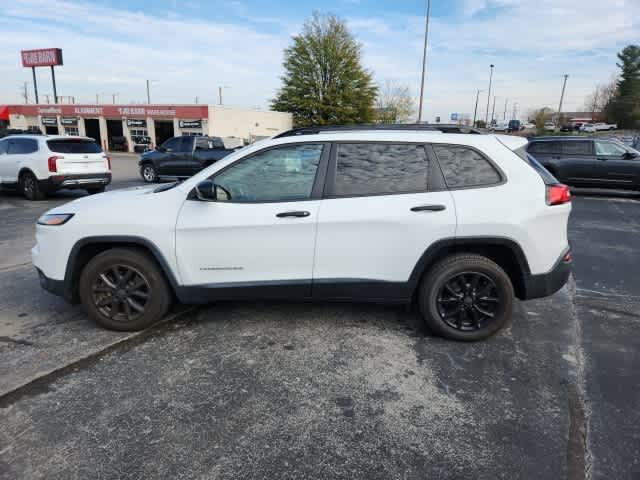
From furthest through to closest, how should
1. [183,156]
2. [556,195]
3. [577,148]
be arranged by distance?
[183,156] → [577,148] → [556,195]

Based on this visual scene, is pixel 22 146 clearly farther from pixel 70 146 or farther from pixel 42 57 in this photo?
pixel 42 57

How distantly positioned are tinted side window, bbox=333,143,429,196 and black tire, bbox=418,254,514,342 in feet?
2.28

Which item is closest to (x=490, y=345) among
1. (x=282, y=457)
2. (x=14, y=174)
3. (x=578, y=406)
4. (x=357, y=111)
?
(x=578, y=406)

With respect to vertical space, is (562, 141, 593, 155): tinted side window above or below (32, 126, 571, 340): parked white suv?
above

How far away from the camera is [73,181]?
10680 mm

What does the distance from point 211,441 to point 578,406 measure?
2.23 meters

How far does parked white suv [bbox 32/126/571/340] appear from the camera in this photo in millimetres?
3342

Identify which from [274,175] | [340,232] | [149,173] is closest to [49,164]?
[149,173]

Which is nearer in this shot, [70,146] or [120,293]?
[120,293]

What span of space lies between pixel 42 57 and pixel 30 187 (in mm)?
42591

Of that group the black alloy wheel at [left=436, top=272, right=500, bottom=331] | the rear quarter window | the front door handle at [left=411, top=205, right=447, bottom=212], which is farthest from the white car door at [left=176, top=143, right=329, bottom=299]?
the rear quarter window

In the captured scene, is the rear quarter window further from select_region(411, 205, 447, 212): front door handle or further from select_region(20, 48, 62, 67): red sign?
select_region(20, 48, 62, 67): red sign

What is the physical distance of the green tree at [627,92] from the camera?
6794 cm

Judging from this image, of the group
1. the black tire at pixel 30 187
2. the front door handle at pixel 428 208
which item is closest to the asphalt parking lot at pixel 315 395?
the front door handle at pixel 428 208
